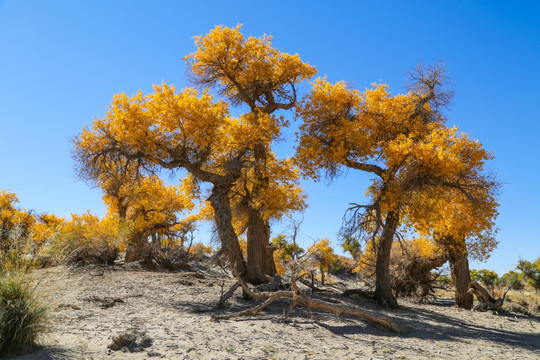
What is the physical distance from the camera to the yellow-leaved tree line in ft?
44.7

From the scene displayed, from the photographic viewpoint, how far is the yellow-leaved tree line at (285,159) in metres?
13.6

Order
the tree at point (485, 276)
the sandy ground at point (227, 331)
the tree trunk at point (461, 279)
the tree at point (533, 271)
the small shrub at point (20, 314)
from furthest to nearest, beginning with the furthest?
the tree at point (485, 276), the tree at point (533, 271), the tree trunk at point (461, 279), the sandy ground at point (227, 331), the small shrub at point (20, 314)

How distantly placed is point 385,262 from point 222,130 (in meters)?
7.91

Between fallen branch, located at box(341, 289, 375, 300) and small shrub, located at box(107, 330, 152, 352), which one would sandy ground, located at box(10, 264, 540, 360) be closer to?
small shrub, located at box(107, 330, 152, 352)

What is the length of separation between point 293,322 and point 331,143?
7430 millimetres

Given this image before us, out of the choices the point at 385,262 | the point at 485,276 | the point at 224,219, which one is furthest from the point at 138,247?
the point at 485,276

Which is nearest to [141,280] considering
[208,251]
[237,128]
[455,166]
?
[237,128]

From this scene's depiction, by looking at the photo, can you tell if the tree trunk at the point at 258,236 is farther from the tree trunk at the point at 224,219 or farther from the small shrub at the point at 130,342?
the small shrub at the point at 130,342

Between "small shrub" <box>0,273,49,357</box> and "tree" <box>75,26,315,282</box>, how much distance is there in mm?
8886

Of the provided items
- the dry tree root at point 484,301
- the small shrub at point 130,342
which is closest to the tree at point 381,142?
the dry tree root at point 484,301

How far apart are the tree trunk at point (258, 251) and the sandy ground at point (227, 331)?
7.72 ft

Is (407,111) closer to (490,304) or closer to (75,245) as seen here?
(490,304)

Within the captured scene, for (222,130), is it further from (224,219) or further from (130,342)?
(130,342)

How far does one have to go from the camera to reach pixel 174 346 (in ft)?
20.5
